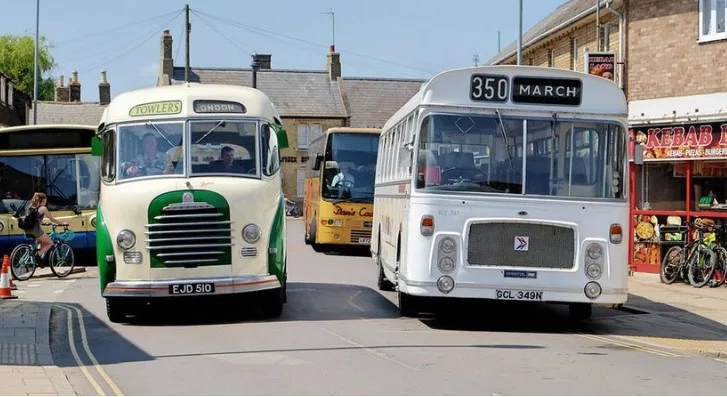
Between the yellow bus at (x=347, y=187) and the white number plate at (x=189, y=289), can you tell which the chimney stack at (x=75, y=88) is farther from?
the white number plate at (x=189, y=289)

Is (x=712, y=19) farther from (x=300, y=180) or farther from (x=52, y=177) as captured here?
(x=300, y=180)

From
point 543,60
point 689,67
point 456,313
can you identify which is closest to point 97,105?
point 543,60

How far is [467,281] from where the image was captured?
14047mm

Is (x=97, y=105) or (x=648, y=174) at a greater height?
(x=97, y=105)

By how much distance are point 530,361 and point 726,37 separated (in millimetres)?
15846

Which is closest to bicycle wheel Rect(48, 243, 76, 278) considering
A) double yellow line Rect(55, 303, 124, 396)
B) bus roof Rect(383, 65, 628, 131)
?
double yellow line Rect(55, 303, 124, 396)

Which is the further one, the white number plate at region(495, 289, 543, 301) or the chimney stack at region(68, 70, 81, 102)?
the chimney stack at region(68, 70, 81, 102)

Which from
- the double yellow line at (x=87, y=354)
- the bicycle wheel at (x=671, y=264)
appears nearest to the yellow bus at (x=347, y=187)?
the bicycle wheel at (x=671, y=264)

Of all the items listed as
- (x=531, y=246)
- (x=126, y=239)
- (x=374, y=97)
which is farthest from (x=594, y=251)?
(x=374, y=97)

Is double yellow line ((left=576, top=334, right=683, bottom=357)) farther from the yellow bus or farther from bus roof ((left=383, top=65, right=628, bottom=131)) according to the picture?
the yellow bus

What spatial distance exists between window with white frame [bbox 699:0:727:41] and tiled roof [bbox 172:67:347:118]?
54.3 m

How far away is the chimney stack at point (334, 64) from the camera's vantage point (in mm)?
83938

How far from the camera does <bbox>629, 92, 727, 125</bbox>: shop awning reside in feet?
75.7

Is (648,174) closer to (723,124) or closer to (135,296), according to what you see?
(723,124)
